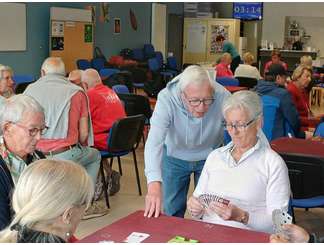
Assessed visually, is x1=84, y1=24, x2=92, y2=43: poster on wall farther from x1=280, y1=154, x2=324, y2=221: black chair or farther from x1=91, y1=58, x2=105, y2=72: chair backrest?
x1=280, y1=154, x2=324, y2=221: black chair

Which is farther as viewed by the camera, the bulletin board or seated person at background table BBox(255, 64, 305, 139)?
the bulletin board

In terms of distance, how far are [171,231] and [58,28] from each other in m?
9.35

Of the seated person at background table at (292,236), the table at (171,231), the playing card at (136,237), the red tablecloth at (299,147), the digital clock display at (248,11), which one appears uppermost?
the digital clock display at (248,11)

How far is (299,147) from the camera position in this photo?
12.6 feet

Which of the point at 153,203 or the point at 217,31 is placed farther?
the point at 217,31

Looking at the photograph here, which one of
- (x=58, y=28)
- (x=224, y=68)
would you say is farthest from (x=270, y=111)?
(x=58, y=28)

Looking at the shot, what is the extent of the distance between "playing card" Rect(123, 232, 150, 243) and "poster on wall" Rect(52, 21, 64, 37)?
362 inches

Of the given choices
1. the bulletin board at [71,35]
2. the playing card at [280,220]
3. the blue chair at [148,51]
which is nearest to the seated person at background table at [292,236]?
the playing card at [280,220]

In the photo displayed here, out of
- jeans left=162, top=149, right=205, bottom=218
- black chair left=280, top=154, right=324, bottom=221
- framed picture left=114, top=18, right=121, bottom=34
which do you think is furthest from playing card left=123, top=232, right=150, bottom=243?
framed picture left=114, top=18, right=121, bottom=34

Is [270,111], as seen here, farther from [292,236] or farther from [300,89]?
[292,236]

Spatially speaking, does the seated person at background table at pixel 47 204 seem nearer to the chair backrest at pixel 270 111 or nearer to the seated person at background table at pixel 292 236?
the seated person at background table at pixel 292 236

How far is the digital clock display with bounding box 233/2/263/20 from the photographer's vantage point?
1684 cm

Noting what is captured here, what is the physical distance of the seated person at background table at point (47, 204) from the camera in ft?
5.09

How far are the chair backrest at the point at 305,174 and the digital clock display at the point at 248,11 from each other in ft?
45.4
